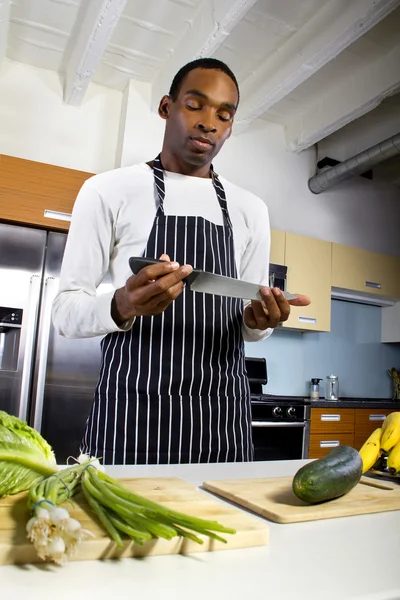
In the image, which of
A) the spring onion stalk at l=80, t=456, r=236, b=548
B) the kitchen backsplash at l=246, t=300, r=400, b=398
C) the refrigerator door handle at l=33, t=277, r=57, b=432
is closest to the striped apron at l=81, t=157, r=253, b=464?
the spring onion stalk at l=80, t=456, r=236, b=548

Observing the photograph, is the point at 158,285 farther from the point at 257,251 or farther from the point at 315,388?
the point at 315,388

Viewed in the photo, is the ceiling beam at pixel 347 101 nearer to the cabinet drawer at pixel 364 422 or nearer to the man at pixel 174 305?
the cabinet drawer at pixel 364 422

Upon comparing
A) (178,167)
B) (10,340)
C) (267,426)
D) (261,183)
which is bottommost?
(267,426)

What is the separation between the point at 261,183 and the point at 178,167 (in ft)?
8.90

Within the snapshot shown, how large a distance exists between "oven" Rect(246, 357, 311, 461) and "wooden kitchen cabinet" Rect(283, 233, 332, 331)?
68 centimetres

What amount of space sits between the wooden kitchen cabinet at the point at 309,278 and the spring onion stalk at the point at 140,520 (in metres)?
3.18

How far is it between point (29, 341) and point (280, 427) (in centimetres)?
159

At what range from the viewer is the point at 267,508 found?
0.72 m

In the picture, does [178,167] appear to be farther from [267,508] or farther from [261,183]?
[261,183]

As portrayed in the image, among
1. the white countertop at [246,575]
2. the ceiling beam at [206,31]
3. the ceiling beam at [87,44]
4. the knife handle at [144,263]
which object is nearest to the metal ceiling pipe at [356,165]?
the ceiling beam at [206,31]

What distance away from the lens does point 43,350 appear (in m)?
2.74

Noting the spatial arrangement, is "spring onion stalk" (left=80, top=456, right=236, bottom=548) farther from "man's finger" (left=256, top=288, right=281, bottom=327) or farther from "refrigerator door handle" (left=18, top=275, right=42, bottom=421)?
"refrigerator door handle" (left=18, top=275, right=42, bottom=421)

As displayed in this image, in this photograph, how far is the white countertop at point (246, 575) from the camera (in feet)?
1.48

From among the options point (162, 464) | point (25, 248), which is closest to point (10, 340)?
point (25, 248)
